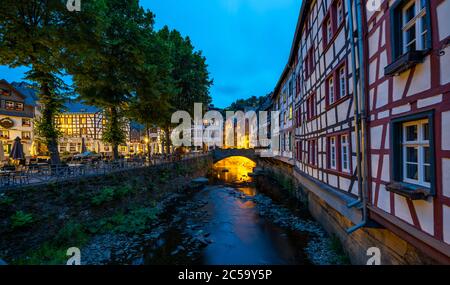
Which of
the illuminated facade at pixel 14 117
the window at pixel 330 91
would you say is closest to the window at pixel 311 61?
the window at pixel 330 91

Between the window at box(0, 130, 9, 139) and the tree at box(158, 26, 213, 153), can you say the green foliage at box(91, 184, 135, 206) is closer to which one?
the tree at box(158, 26, 213, 153)

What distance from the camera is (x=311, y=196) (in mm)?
14227

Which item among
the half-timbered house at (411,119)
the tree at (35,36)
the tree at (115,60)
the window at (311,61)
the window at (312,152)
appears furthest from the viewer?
the tree at (115,60)

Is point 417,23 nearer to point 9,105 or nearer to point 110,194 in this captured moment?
point 110,194

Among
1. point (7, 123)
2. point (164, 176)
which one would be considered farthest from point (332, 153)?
point (7, 123)

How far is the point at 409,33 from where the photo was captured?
4691 mm

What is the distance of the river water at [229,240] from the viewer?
369 inches

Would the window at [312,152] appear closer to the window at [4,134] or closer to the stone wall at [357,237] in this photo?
the stone wall at [357,237]

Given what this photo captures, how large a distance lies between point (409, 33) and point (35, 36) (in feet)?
49.4

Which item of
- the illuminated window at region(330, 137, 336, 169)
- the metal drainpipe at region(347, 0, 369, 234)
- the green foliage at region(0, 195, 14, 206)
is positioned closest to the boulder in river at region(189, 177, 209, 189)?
the green foliage at region(0, 195, 14, 206)

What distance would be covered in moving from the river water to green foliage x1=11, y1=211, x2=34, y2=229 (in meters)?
4.95

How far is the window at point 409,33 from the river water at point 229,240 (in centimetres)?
817

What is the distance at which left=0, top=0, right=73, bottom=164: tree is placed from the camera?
33.8 feet
